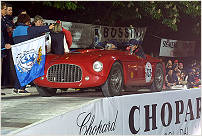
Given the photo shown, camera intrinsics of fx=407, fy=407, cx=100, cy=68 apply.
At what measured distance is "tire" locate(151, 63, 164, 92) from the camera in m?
10.4

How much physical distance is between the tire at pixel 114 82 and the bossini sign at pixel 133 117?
125 cm

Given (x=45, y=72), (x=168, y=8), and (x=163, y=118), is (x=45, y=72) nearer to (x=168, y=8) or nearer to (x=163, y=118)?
(x=163, y=118)

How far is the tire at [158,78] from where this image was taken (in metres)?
10.4

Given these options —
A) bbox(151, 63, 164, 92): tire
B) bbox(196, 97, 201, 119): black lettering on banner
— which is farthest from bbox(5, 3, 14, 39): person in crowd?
bbox(196, 97, 201, 119): black lettering on banner

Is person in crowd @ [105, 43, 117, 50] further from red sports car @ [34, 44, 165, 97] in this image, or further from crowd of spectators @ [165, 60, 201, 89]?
crowd of spectators @ [165, 60, 201, 89]

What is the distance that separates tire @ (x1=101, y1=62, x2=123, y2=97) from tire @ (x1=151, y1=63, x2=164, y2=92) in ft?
6.58

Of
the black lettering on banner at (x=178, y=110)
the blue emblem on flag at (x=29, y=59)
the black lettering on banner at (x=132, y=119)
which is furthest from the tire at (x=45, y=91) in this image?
the black lettering on banner at (x=132, y=119)

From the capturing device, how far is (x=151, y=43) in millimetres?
18078

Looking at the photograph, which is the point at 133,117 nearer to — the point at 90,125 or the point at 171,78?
the point at 90,125

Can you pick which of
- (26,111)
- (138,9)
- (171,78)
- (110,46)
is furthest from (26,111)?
(171,78)

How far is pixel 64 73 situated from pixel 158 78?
315 centimetres

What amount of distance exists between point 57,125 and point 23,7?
8.99m

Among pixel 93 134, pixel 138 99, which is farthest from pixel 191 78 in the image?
pixel 93 134

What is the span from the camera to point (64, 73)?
327 inches
